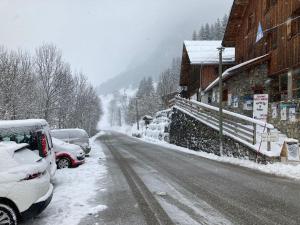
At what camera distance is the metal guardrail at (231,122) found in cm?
1589

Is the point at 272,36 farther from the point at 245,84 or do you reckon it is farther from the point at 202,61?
the point at 202,61

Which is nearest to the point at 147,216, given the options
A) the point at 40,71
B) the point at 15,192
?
the point at 15,192

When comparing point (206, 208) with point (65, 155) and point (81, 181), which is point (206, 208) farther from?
point (65, 155)

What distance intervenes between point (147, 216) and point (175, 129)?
84.6ft

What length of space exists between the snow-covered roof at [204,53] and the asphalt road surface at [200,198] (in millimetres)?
24228

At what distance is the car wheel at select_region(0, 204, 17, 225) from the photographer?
6.02m

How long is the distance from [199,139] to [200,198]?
15.4 meters

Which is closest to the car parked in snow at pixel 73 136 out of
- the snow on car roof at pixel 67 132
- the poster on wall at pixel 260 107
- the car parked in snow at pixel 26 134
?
the snow on car roof at pixel 67 132

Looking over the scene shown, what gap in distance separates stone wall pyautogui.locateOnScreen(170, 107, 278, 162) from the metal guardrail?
0.35m

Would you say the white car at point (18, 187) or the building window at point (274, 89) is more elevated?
the building window at point (274, 89)

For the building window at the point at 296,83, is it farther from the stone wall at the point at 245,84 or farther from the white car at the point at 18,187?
the white car at the point at 18,187

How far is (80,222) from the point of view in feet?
21.8

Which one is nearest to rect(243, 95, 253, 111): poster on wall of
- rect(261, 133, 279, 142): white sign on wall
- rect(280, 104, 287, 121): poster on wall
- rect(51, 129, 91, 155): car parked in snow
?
rect(280, 104, 287, 121): poster on wall

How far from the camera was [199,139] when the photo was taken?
936 inches
